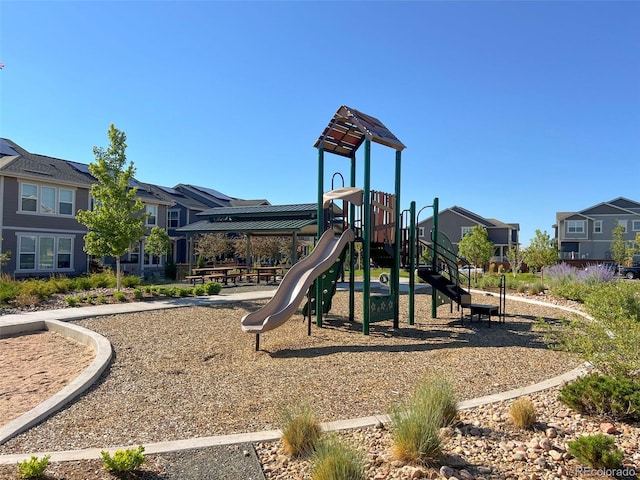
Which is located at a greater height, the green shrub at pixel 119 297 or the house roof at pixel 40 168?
the house roof at pixel 40 168

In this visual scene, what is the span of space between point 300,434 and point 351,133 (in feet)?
27.7

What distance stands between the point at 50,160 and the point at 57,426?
80.4 ft

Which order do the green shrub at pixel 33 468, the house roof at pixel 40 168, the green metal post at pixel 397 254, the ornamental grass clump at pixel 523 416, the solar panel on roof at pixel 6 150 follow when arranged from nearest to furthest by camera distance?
the green shrub at pixel 33 468 → the ornamental grass clump at pixel 523 416 → the green metal post at pixel 397 254 → the house roof at pixel 40 168 → the solar panel on roof at pixel 6 150

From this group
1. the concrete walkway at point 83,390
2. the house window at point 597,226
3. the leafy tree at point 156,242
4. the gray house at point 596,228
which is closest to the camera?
the concrete walkway at point 83,390

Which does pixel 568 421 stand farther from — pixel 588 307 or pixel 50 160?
pixel 50 160

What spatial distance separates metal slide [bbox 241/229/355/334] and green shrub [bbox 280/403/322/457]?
4033 mm

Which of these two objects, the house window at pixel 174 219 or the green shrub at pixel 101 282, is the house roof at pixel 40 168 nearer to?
the green shrub at pixel 101 282

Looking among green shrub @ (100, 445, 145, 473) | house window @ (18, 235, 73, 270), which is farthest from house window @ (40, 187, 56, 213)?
green shrub @ (100, 445, 145, 473)

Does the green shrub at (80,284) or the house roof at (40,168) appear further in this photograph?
the house roof at (40,168)

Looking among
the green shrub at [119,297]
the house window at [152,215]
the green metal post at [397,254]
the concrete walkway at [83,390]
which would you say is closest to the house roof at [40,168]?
the house window at [152,215]

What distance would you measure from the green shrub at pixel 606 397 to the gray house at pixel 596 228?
163 feet

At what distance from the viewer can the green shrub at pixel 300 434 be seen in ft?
11.7

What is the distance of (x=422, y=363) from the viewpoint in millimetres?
6691

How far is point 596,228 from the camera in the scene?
48438 millimetres
